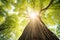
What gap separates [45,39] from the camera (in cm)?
440

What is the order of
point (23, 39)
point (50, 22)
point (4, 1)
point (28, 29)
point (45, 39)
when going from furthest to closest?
point (50, 22) → point (4, 1) → point (28, 29) → point (23, 39) → point (45, 39)

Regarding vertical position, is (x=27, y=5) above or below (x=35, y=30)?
above

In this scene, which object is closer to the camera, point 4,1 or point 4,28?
point 4,1

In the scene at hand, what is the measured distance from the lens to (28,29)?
5.31 meters

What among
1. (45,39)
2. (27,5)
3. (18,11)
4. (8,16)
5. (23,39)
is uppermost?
(27,5)

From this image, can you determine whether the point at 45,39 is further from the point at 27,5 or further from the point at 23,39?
the point at 27,5

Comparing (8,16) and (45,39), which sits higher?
(8,16)

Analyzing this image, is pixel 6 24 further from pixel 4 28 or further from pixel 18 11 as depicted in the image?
pixel 18 11

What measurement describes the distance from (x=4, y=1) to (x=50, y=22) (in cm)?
362

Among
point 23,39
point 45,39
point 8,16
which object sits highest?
point 8,16

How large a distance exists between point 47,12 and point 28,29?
8.53ft

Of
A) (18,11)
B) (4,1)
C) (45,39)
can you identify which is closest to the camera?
(45,39)

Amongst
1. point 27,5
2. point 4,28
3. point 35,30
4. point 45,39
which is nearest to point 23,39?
point 35,30

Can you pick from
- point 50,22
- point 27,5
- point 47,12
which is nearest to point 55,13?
point 47,12
